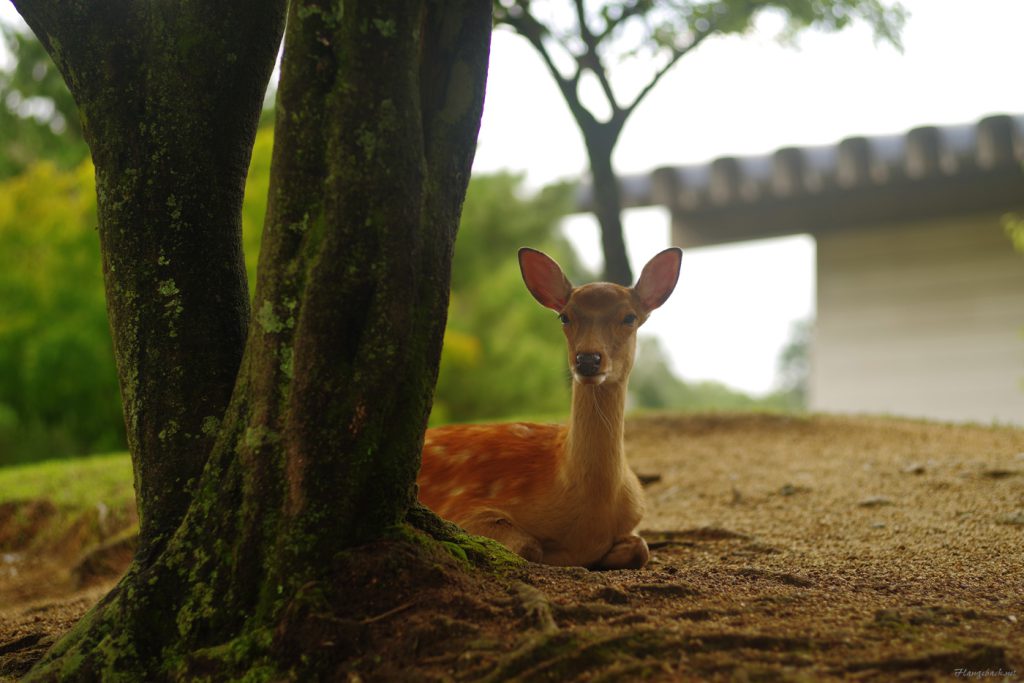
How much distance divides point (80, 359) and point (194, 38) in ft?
34.9

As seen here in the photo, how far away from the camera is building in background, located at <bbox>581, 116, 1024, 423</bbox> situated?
1011cm

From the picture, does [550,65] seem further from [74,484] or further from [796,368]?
[796,368]

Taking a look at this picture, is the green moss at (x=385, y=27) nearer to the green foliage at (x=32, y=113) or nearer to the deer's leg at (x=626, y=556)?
the deer's leg at (x=626, y=556)

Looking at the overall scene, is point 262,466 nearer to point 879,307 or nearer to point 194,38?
point 194,38

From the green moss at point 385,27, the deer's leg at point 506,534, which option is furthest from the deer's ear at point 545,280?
the green moss at point 385,27

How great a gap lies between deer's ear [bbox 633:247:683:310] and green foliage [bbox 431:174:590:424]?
44.6ft

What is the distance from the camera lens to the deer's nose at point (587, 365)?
3.57 m

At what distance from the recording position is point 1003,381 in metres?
10.3

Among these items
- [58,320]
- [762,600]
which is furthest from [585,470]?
[58,320]

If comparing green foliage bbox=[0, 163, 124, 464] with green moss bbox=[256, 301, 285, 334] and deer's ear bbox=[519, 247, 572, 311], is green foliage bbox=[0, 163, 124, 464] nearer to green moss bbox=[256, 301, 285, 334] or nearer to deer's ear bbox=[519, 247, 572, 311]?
deer's ear bbox=[519, 247, 572, 311]

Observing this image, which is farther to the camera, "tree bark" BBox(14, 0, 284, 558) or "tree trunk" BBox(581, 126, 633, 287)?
"tree trunk" BBox(581, 126, 633, 287)

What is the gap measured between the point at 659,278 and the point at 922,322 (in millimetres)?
7677

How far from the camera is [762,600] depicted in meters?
2.91

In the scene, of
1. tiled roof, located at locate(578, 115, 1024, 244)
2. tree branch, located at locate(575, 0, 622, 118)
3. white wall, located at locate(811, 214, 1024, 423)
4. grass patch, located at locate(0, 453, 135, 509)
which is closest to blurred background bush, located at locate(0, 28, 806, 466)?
white wall, located at locate(811, 214, 1024, 423)
